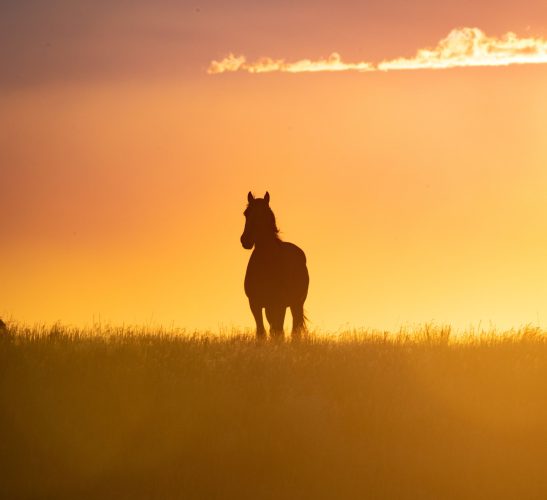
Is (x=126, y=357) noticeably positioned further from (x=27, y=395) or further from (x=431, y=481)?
(x=431, y=481)

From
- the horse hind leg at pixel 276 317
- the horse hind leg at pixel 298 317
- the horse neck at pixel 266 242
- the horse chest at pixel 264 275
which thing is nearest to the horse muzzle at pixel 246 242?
the horse neck at pixel 266 242

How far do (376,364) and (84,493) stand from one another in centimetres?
533

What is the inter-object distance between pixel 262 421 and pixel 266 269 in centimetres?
668

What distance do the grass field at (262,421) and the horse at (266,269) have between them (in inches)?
129

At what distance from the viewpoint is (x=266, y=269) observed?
1889cm

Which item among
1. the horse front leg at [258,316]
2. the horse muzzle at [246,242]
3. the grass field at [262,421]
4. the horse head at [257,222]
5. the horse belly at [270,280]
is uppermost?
the horse head at [257,222]

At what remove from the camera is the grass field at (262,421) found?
11.2 meters

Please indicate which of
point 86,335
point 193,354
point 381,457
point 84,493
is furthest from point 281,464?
point 86,335

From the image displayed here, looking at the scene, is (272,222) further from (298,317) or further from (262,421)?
(262,421)

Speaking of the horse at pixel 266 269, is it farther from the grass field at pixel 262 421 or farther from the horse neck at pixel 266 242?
the grass field at pixel 262 421

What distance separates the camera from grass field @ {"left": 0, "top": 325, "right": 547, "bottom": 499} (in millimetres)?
11234

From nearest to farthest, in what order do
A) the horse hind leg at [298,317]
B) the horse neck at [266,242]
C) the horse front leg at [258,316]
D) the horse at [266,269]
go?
1. the horse front leg at [258,316]
2. the horse at [266,269]
3. the horse neck at [266,242]
4. the horse hind leg at [298,317]

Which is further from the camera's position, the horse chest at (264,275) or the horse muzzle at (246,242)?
the horse chest at (264,275)

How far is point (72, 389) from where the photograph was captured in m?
12.9
